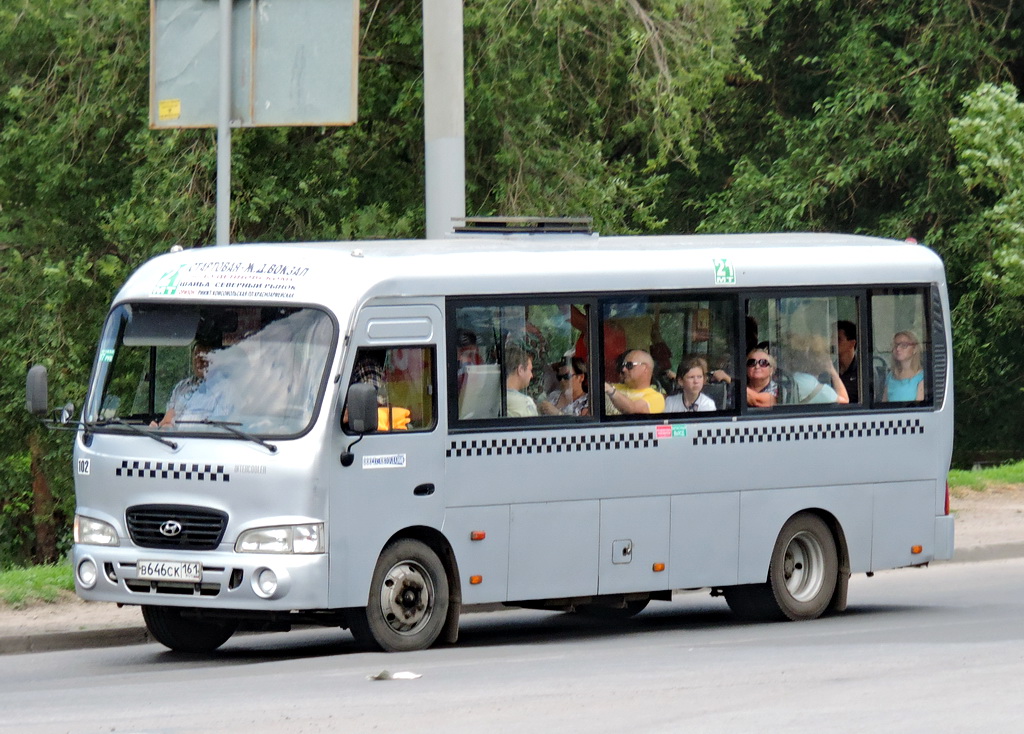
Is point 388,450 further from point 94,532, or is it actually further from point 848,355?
point 848,355

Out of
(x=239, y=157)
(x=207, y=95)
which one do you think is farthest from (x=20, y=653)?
(x=239, y=157)

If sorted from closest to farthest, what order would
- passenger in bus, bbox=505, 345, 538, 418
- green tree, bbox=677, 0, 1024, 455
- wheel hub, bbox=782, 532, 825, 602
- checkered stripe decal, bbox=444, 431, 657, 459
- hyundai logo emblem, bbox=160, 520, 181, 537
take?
hyundai logo emblem, bbox=160, 520, 181, 537
checkered stripe decal, bbox=444, 431, 657, 459
passenger in bus, bbox=505, 345, 538, 418
wheel hub, bbox=782, 532, 825, 602
green tree, bbox=677, 0, 1024, 455

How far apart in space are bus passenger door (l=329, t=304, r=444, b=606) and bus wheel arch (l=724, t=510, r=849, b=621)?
3.13 metres

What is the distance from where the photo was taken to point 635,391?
14.2m

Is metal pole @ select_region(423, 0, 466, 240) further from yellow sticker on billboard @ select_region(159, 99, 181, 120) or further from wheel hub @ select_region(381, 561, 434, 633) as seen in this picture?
wheel hub @ select_region(381, 561, 434, 633)

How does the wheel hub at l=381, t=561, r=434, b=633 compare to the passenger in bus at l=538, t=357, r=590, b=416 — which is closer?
the wheel hub at l=381, t=561, r=434, b=633

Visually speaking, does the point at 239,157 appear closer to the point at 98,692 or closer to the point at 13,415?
the point at 13,415

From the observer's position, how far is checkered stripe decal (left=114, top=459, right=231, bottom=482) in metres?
12.3

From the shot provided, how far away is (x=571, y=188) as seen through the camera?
23.0 metres

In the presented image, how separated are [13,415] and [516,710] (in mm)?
17322

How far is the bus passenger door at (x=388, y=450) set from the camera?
1245cm

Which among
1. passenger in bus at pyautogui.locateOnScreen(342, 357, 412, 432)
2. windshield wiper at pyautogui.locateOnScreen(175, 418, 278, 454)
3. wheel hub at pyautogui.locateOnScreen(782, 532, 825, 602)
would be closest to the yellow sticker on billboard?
windshield wiper at pyautogui.locateOnScreen(175, 418, 278, 454)

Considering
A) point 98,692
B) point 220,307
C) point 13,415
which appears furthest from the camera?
point 13,415

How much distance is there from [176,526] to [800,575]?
5042 mm
